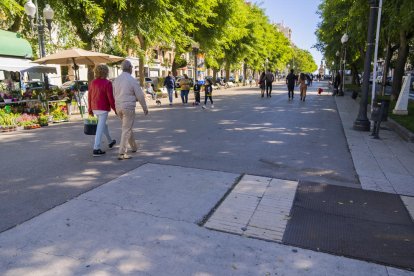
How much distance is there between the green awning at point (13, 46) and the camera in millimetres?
13820

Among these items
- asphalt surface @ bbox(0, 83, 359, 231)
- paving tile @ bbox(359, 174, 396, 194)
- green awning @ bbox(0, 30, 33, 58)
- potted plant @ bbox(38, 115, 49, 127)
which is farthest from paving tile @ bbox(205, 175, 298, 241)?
green awning @ bbox(0, 30, 33, 58)

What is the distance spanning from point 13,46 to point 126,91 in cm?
1105

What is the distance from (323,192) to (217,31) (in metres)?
23.9

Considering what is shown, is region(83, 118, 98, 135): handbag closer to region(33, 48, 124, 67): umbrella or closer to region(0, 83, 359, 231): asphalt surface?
region(0, 83, 359, 231): asphalt surface

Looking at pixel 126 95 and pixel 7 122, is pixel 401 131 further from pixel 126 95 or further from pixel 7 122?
pixel 7 122

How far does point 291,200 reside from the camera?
4.55m

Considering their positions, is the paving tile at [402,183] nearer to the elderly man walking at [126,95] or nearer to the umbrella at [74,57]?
the elderly man walking at [126,95]

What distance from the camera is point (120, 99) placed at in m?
6.30

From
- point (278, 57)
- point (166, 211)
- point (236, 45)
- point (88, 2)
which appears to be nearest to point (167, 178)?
point (166, 211)

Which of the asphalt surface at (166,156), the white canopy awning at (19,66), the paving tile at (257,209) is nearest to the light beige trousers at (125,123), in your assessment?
the asphalt surface at (166,156)

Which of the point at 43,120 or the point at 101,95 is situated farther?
the point at 43,120

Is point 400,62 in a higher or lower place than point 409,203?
higher

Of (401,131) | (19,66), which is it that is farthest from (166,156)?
(19,66)

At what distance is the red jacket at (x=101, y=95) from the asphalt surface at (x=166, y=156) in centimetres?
100
